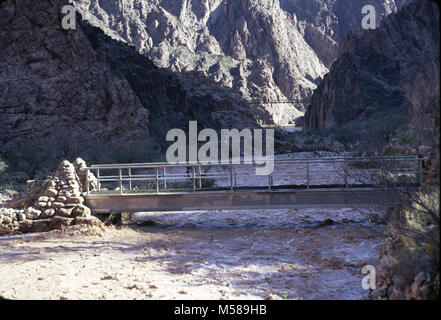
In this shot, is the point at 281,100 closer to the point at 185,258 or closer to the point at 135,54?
the point at 135,54

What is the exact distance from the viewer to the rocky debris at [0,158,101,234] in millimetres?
11680

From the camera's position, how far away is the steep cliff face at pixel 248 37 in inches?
4710

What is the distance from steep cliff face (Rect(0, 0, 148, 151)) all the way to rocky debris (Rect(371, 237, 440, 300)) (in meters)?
26.5

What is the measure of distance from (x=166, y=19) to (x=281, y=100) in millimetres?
41081

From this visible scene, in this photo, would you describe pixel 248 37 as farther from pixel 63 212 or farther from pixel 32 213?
pixel 32 213

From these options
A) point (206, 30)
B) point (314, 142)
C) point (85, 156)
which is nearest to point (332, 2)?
point (206, 30)

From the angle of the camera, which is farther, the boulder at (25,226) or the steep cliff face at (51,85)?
the steep cliff face at (51,85)

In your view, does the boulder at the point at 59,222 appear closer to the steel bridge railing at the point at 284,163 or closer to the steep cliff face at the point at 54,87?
the steel bridge railing at the point at 284,163

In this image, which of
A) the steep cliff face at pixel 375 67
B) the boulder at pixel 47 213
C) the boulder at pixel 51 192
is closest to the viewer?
A: the boulder at pixel 47 213

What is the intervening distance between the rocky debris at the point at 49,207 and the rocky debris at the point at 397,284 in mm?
7715

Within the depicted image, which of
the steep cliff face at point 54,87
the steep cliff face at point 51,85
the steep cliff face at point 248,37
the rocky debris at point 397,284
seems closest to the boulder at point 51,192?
the rocky debris at point 397,284

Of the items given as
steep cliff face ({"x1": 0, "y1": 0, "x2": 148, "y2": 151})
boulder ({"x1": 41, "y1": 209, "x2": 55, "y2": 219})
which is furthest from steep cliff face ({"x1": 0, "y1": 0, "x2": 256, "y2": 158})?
boulder ({"x1": 41, "y1": 209, "x2": 55, "y2": 219})

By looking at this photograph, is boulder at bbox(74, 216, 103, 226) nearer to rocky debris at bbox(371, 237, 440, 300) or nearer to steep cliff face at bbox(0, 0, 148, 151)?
rocky debris at bbox(371, 237, 440, 300)

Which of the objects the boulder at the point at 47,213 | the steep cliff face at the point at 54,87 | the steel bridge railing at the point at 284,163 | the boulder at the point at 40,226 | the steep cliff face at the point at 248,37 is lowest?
the boulder at the point at 40,226
